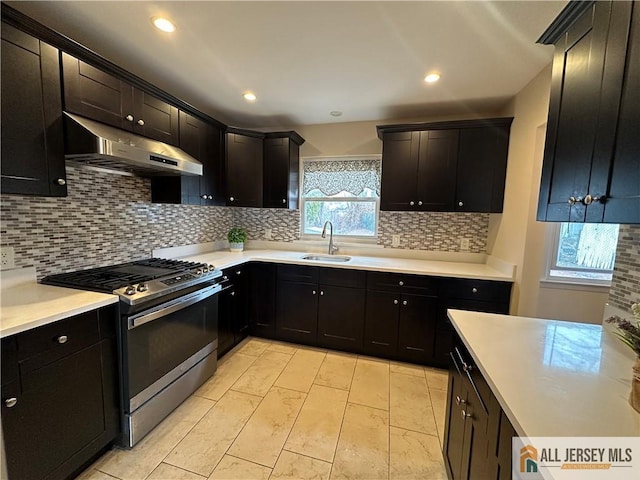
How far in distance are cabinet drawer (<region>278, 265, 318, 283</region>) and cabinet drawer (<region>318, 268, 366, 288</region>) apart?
0.08 metres

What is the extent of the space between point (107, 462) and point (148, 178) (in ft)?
6.72

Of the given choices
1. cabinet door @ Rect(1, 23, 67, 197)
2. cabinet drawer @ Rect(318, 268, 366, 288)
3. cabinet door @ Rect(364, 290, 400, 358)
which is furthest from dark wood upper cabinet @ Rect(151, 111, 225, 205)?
cabinet door @ Rect(364, 290, 400, 358)

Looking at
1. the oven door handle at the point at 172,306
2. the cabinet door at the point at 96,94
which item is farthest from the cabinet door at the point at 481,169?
the cabinet door at the point at 96,94

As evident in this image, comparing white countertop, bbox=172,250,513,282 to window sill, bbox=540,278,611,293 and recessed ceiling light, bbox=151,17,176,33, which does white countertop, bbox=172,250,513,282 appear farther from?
recessed ceiling light, bbox=151,17,176,33

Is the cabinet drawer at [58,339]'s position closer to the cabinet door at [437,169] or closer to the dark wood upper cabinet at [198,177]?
the dark wood upper cabinet at [198,177]

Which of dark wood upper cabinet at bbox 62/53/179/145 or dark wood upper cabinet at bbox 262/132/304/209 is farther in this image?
dark wood upper cabinet at bbox 262/132/304/209

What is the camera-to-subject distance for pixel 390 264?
9.02 ft

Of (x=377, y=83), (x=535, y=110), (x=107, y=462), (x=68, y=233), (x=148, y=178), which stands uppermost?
(x=377, y=83)

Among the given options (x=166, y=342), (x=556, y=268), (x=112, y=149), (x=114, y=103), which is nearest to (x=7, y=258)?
(x=112, y=149)

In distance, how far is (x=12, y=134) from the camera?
132cm

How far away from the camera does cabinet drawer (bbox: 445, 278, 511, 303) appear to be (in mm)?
2320

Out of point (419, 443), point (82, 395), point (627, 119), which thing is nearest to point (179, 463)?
point (82, 395)

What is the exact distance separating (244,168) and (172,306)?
1.80 meters

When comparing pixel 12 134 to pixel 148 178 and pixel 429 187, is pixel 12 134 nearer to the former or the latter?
pixel 148 178
